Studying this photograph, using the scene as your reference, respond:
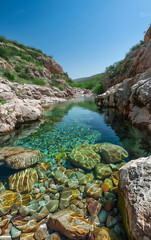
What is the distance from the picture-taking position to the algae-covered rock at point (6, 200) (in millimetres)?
1832

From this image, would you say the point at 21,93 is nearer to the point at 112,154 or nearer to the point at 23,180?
the point at 23,180

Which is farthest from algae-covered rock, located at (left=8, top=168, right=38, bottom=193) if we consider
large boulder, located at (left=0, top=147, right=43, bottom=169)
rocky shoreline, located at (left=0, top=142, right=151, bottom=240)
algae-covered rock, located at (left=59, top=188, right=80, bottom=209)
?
algae-covered rock, located at (left=59, top=188, right=80, bottom=209)

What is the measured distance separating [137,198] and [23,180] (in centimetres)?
242

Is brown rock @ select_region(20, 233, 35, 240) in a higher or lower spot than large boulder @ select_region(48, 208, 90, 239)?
lower

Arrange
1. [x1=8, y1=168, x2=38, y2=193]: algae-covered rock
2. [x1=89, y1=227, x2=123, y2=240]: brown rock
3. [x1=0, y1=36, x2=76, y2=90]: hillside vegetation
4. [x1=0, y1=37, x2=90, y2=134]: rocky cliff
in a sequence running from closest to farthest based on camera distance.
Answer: [x1=89, y1=227, x2=123, y2=240]: brown rock → [x1=8, y1=168, x2=38, y2=193]: algae-covered rock → [x1=0, y1=37, x2=90, y2=134]: rocky cliff → [x1=0, y1=36, x2=76, y2=90]: hillside vegetation

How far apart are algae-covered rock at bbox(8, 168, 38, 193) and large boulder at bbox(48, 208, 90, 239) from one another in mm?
988

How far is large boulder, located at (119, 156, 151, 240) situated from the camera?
1.13 meters

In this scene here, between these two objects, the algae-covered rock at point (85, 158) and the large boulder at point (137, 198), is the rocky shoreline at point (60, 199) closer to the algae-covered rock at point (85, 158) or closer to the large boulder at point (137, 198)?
the algae-covered rock at point (85, 158)

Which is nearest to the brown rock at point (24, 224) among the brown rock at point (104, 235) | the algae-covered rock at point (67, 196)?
the algae-covered rock at point (67, 196)

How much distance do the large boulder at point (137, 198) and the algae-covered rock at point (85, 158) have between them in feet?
4.26

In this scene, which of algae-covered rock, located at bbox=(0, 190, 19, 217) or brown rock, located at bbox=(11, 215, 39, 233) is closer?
brown rock, located at bbox=(11, 215, 39, 233)

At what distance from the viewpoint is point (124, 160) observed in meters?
3.29

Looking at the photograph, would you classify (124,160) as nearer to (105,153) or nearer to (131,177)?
(105,153)

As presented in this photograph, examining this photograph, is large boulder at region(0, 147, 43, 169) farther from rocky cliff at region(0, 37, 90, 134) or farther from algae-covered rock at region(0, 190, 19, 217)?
rocky cliff at region(0, 37, 90, 134)
